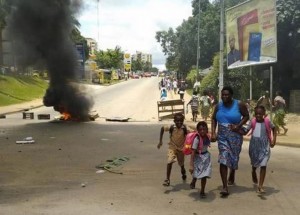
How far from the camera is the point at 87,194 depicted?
6.60 metres

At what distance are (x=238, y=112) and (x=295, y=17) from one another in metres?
17.9

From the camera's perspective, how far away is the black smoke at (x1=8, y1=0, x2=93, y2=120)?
Answer: 20766mm

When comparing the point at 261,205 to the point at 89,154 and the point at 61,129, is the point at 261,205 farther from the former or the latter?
the point at 61,129

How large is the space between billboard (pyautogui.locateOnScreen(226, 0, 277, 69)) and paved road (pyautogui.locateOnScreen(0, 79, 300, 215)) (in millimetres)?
4427

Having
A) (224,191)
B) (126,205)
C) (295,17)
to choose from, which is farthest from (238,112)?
(295,17)

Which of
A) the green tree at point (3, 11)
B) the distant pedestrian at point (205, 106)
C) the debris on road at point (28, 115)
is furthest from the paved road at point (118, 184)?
the green tree at point (3, 11)

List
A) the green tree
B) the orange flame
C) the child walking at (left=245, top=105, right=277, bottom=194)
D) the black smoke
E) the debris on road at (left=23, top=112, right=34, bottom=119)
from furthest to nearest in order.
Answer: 1. the green tree
2. the debris on road at (left=23, top=112, right=34, bottom=119)
3. the black smoke
4. the orange flame
5. the child walking at (left=245, top=105, right=277, bottom=194)

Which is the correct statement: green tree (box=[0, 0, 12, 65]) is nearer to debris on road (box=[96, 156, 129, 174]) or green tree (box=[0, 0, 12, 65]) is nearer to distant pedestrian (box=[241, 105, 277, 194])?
debris on road (box=[96, 156, 129, 174])

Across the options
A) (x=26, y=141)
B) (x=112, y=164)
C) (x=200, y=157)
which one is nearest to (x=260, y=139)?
(x=200, y=157)

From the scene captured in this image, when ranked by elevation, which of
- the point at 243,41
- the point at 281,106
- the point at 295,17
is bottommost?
the point at 281,106

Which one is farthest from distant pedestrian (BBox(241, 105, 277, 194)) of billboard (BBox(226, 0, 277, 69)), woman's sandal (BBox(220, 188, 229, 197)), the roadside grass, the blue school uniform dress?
the roadside grass

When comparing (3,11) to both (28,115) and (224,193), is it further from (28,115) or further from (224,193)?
(224,193)

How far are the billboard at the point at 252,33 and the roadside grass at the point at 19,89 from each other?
65.6 feet

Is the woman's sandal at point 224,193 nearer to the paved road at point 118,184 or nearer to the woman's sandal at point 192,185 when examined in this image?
the paved road at point 118,184
